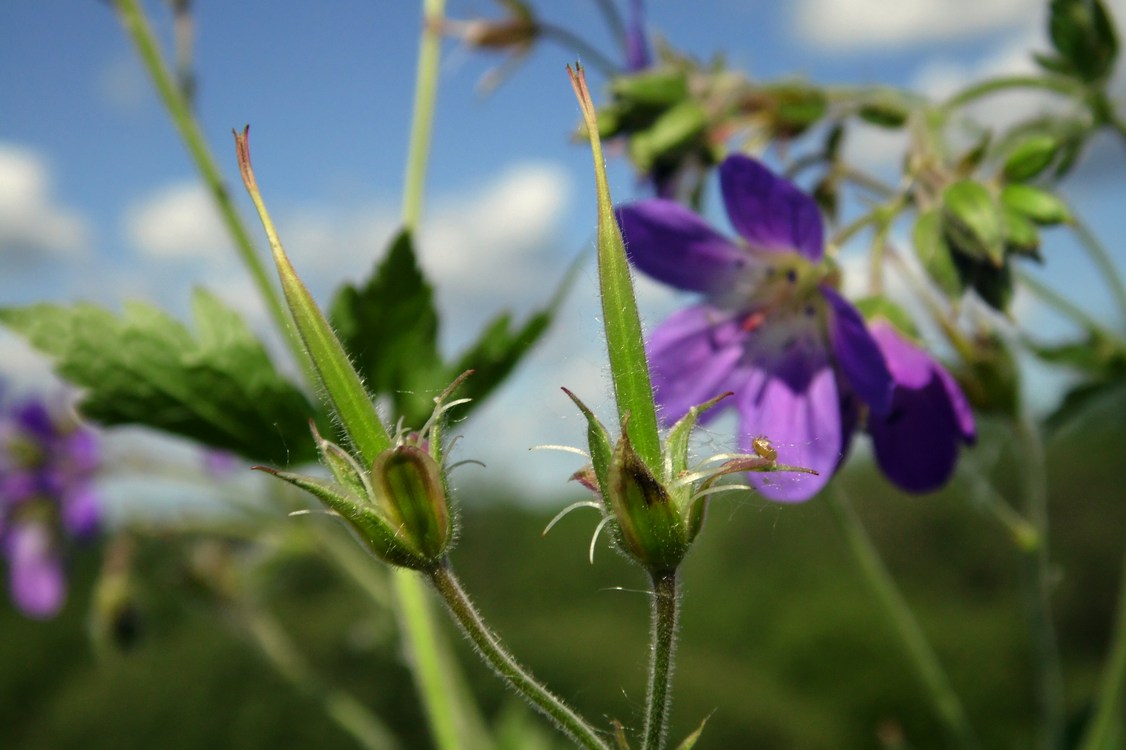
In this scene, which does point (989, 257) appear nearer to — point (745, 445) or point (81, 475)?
point (745, 445)

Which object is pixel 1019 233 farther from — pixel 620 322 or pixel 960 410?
pixel 620 322

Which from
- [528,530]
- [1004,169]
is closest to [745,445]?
[1004,169]

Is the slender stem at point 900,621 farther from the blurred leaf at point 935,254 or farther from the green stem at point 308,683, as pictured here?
the green stem at point 308,683

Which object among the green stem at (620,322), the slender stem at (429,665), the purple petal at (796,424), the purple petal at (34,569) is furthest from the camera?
the purple petal at (34,569)

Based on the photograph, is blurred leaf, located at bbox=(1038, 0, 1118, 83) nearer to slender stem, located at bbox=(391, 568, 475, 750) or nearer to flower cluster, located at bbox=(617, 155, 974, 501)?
flower cluster, located at bbox=(617, 155, 974, 501)

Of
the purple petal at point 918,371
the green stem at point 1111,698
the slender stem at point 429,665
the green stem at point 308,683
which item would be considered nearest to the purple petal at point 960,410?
the purple petal at point 918,371
